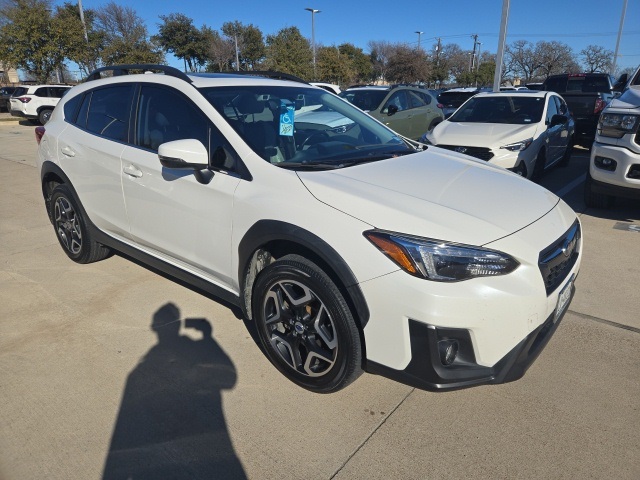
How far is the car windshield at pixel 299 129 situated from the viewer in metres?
2.79

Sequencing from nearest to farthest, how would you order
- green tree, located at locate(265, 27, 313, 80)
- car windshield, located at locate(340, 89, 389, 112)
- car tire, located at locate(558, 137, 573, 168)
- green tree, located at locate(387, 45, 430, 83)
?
car tire, located at locate(558, 137, 573, 168) < car windshield, located at locate(340, 89, 389, 112) < green tree, located at locate(265, 27, 313, 80) < green tree, located at locate(387, 45, 430, 83)

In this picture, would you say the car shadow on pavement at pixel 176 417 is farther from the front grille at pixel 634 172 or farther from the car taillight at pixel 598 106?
the car taillight at pixel 598 106

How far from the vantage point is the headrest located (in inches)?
117

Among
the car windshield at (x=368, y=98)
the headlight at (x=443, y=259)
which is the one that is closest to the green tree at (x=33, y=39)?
the car windshield at (x=368, y=98)

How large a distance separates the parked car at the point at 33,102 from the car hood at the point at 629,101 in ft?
65.9

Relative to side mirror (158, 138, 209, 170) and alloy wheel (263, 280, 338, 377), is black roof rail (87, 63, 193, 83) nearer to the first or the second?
side mirror (158, 138, 209, 170)

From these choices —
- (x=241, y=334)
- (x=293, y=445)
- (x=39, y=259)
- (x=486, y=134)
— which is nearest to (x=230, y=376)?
(x=241, y=334)

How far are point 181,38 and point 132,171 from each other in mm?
46102

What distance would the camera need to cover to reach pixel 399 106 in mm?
10180

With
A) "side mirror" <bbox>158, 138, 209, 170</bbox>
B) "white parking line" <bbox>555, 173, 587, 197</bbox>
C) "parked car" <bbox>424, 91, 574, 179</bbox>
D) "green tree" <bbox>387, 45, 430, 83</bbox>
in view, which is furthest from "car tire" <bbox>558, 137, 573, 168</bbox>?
"green tree" <bbox>387, 45, 430, 83</bbox>

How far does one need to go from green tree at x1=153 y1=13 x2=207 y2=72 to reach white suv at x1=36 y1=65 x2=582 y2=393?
45.2m

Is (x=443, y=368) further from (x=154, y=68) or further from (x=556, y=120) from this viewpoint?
(x=556, y=120)

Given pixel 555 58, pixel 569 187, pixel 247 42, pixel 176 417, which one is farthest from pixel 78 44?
pixel 555 58

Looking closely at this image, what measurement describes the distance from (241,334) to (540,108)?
6538mm
